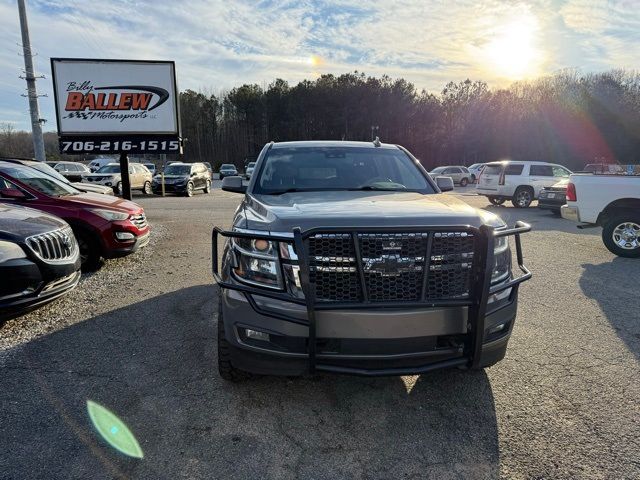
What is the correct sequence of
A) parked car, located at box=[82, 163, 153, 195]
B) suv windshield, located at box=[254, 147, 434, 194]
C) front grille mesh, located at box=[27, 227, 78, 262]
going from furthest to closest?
parked car, located at box=[82, 163, 153, 195], front grille mesh, located at box=[27, 227, 78, 262], suv windshield, located at box=[254, 147, 434, 194]

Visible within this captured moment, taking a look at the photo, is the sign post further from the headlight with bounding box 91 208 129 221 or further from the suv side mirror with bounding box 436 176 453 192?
the suv side mirror with bounding box 436 176 453 192

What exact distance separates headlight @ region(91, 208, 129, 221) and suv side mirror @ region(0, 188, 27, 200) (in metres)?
0.97

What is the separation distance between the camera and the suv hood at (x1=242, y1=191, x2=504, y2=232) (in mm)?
2592

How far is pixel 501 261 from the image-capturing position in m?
2.88

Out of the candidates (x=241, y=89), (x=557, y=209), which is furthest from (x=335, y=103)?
(x=557, y=209)

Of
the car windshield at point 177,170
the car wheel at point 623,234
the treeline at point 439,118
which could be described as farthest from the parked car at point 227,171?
the car wheel at point 623,234

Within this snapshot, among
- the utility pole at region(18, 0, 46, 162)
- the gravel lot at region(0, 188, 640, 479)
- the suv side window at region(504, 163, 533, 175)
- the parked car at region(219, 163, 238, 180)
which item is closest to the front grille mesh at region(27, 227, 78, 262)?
the gravel lot at region(0, 188, 640, 479)

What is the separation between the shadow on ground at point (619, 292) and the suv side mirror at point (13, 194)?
25.2 feet

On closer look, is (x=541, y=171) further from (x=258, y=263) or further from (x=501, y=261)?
(x=258, y=263)

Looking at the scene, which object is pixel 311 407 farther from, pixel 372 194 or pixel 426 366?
pixel 372 194

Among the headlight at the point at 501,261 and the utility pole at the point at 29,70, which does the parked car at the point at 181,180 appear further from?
the headlight at the point at 501,261

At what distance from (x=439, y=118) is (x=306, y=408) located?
6321cm

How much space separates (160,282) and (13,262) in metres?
2.27

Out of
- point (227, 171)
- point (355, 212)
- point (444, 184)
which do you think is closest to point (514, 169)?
point (444, 184)
